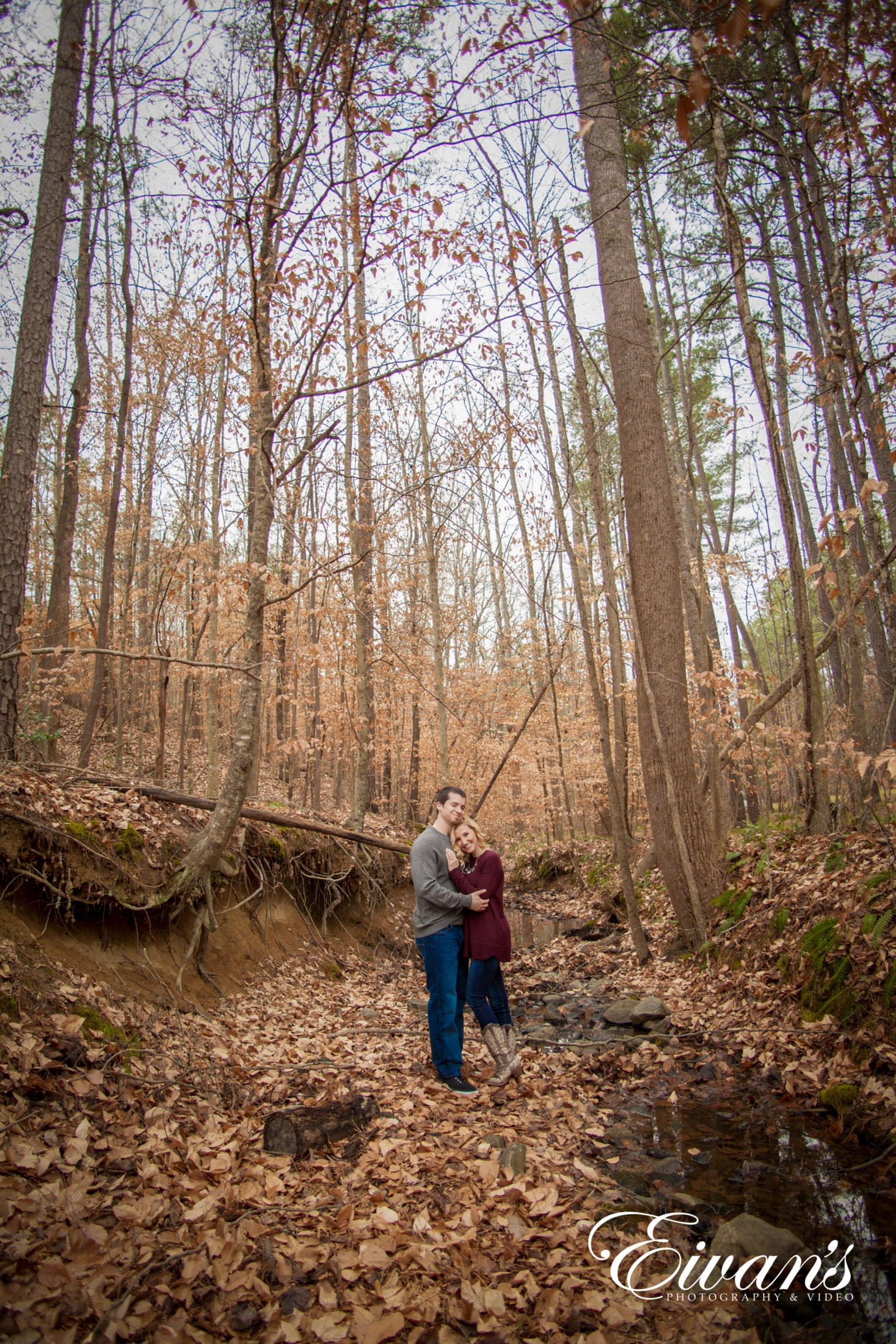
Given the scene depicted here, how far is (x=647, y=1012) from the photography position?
18.9ft

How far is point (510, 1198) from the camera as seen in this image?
320 centimetres

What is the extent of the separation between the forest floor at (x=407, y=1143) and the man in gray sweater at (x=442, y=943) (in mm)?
224

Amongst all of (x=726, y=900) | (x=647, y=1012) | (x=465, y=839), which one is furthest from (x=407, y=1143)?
(x=726, y=900)

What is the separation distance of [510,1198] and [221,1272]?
1387mm

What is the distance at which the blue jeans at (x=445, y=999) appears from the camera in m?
4.59

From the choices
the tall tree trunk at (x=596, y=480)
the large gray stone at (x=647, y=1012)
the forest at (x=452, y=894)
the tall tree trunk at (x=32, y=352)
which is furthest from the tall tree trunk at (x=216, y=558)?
the large gray stone at (x=647, y=1012)

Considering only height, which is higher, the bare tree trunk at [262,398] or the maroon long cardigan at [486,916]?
the bare tree trunk at [262,398]

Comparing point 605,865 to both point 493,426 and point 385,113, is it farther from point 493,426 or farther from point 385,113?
point 385,113

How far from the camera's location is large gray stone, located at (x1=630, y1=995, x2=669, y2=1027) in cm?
571

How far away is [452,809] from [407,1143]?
2036 millimetres

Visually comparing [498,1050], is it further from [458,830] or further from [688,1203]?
[688,1203]

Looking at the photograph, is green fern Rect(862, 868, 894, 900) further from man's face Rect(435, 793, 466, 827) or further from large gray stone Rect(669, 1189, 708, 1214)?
man's face Rect(435, 793, 466, 827)

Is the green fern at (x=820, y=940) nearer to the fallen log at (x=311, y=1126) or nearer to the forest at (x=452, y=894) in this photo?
the forest at (x=452, y=894)

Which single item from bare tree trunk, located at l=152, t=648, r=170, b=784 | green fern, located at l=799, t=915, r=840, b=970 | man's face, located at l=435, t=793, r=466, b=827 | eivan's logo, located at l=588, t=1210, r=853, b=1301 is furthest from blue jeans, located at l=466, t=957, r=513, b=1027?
bare tree trunk, located at l=152, t=648, r=170, b=784
